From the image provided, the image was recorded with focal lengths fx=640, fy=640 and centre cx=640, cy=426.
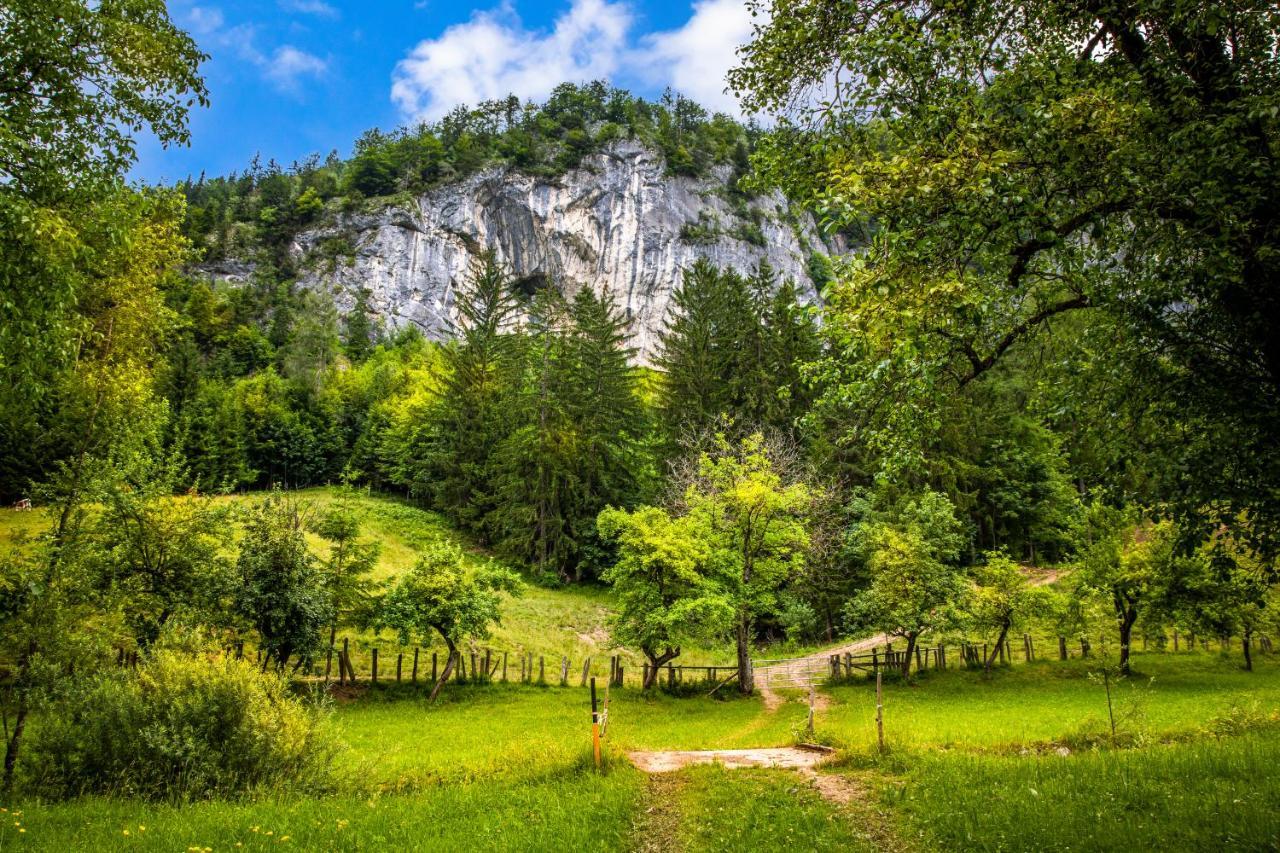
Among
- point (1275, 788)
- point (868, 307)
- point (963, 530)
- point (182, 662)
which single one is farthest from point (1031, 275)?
point (963, 530)

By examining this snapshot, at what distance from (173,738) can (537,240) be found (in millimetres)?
101099

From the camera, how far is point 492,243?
104 metres

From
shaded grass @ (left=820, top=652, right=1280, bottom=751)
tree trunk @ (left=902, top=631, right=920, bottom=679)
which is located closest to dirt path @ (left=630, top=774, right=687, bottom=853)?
shaded grass @ (left=820, top=652, right=1280, bottom=751)

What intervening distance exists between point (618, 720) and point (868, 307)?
656 inches

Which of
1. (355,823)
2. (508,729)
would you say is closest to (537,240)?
(508,729)

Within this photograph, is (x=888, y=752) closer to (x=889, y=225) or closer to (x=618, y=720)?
(x=889, y=225)

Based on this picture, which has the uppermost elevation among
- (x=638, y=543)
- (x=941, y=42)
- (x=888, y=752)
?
(x=941, y=42)

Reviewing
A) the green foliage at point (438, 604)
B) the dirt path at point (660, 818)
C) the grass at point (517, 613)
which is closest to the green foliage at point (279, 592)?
the green foliage at point (438, 604)

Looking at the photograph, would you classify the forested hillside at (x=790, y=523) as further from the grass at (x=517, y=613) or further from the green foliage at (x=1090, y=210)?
the grass at (x=517, y=613)

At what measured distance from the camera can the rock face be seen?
10038 centimetres

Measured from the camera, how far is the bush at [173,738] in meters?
9.10

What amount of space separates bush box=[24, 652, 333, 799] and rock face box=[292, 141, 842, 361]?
9052 centimetres

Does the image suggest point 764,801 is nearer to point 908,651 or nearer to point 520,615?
point 908,651

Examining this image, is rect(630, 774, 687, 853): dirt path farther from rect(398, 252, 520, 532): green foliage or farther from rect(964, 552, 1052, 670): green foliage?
rect(398, 252, 520, 532): green foliage
